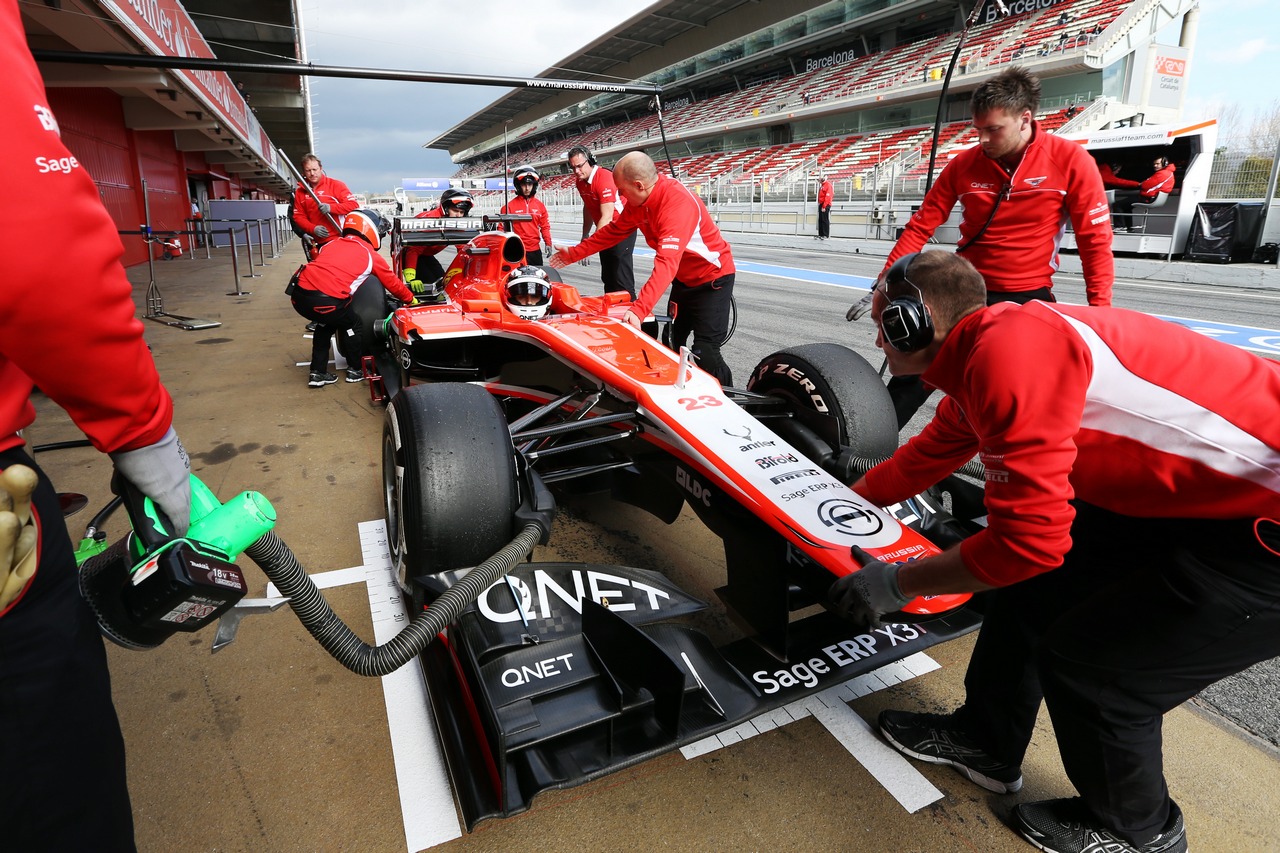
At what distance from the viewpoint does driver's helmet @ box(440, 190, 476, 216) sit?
8.17 metres

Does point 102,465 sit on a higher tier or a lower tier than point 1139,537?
lower

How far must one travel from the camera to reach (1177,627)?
1.44 m

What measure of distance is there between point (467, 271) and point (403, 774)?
12.3 feet

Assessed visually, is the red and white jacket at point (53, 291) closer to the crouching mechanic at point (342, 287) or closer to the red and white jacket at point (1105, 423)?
the red and white jacket at point (1105, 423)

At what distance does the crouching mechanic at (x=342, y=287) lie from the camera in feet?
18.3

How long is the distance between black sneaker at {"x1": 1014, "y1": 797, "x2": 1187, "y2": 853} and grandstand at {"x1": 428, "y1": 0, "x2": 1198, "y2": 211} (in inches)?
718

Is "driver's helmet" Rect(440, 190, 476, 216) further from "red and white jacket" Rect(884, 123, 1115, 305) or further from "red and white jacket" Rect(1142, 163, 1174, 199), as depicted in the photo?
"red and white jacket" Rect(1142, 163, 1174, 199)

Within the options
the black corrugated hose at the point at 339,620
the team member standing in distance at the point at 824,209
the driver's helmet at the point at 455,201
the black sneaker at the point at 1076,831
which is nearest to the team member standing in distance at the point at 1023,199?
the black sneaker at the point at 1076,831

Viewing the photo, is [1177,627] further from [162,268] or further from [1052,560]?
[162,268]

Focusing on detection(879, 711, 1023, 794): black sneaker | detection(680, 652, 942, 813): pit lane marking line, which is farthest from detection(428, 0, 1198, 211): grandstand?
detection(879, 711, 1023, 794): black sneaker

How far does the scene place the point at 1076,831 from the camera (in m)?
1.67

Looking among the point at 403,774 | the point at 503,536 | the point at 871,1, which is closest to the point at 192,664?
the point at 403,774

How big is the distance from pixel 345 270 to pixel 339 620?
492 cm

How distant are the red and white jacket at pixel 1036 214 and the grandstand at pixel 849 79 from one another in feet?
51.7
